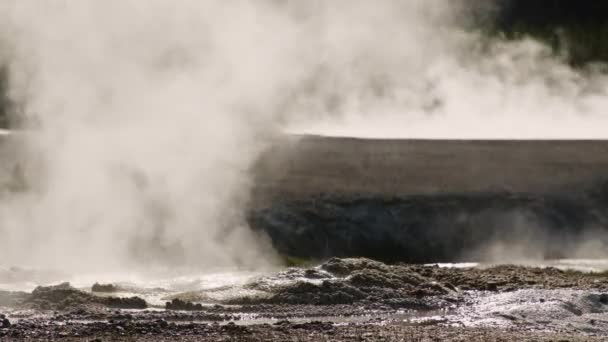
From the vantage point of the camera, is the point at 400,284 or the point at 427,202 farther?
the point at 427,202

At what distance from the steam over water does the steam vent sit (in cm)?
125

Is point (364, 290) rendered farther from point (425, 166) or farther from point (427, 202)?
point (425, 166)

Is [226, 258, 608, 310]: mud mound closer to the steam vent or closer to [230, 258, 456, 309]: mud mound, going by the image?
[230, 258, 456, 309]: mud mound

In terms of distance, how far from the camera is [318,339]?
75.6 ft

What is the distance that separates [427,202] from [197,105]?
8.21 m

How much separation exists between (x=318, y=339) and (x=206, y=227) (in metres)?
12.6

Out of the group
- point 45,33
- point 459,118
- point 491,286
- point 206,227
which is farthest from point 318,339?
point 459,118

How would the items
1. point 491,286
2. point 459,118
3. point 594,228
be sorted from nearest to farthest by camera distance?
1. point 491,286
2. point 594,228
3. point 459,118

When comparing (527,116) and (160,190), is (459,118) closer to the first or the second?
(527,116)

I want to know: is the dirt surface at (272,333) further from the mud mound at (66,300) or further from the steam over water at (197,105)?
the steam over water at (197,105)

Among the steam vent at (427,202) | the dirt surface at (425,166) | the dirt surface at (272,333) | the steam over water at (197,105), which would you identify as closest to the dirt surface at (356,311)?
the dirt surface at (272,333)

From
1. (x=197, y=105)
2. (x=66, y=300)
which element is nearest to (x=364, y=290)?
(x=66, y=300)

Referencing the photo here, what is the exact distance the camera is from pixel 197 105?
42188 mm

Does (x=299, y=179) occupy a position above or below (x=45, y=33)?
below
